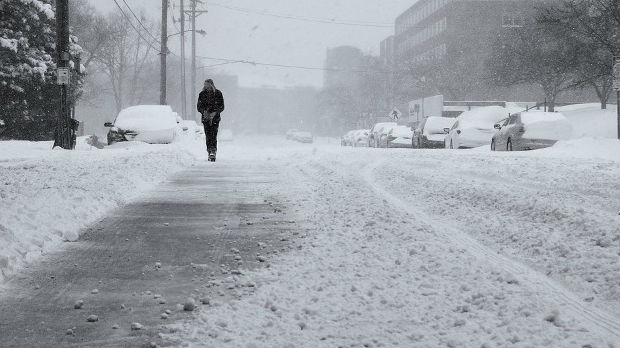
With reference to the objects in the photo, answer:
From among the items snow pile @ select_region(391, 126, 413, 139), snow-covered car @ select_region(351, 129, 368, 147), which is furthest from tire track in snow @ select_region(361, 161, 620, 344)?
snow-covered car @ select_region(351, 129, 368, 147)

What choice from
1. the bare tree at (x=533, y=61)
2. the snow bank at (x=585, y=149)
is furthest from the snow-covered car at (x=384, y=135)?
the snow bank at (x=585, y=149)

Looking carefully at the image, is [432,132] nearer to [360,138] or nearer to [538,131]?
[538,131]

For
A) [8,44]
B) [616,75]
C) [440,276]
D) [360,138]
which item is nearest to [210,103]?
[440,276]

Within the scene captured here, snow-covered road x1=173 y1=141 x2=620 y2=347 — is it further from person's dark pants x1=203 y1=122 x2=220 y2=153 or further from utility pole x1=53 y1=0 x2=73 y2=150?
utility pole x1=53 y1=0 x2=73 y2=150

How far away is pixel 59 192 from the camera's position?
7641mm

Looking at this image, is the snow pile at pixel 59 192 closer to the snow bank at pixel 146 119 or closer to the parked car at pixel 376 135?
the snow bank at pixel 146 119

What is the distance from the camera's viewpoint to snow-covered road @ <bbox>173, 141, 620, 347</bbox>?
130 inches

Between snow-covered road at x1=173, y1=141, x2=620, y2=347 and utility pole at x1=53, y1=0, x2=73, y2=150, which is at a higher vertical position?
utility pole at x1=53, y1=0, x2=73, y2=150

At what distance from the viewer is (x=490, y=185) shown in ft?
30.9

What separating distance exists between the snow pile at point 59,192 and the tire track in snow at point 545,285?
326 cm

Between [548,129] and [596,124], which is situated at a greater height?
[596,124]

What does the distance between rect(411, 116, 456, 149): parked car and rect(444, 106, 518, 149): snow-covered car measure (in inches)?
99.4

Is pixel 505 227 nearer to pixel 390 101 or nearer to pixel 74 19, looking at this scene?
pixel 74 19

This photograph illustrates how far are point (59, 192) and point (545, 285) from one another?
17.9ft
